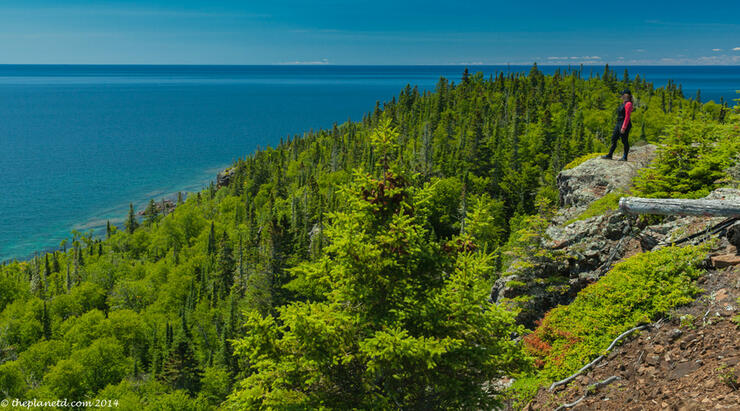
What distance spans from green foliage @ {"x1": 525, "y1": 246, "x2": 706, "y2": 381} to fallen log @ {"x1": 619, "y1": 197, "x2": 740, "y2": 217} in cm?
128

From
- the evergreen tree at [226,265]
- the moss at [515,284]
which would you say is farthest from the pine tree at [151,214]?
the moss at [515,284]

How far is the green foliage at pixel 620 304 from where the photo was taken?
1131cm

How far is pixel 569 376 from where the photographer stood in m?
11.5

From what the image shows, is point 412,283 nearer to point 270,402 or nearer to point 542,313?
point 270,402

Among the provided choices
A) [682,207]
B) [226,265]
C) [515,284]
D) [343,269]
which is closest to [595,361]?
[682,207]

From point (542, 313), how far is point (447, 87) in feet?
474

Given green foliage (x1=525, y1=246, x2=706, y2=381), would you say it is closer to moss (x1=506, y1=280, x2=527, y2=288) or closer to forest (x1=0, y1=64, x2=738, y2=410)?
forest (x1=0, y1=64, x2=738, y2=410)

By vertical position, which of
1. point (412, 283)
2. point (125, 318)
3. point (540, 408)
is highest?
point (412, 283)

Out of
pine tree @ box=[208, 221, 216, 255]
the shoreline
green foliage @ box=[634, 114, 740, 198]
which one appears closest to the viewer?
green foliage @ box=[634, 114, 740, 198]

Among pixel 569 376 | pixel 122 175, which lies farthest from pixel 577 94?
pixel 122 175

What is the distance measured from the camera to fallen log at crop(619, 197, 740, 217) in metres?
11.0

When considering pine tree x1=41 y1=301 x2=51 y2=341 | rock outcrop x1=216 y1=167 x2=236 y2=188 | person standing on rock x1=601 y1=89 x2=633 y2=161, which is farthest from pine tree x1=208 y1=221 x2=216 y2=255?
person standing on rock x1=601 y1=89 x2=633 y2=161

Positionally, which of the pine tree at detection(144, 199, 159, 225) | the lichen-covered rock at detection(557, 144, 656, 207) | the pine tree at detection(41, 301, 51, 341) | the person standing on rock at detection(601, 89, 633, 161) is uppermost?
the person standing on rock at detection(601, 89, 633, 161)

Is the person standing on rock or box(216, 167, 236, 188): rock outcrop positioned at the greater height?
the person standing on rock
